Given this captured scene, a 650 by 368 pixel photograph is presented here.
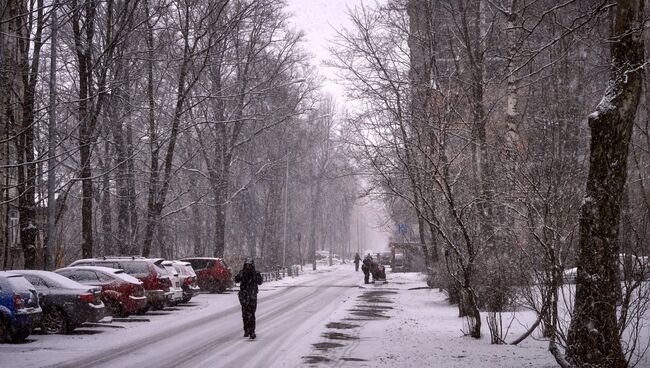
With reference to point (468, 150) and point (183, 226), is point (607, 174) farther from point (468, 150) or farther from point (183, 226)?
point (183, 226)

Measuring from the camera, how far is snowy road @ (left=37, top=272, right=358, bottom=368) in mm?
11109

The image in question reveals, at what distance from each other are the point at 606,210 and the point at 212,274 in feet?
81.1

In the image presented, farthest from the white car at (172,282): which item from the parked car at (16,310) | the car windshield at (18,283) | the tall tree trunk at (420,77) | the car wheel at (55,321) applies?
the tall tree trunk at (420,77)

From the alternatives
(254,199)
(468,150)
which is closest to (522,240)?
(468,150)

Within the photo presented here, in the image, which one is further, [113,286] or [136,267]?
[136,267]

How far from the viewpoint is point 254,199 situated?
2314 inches

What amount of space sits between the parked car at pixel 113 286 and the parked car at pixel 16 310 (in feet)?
13.1

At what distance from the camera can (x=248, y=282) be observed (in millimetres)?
14867

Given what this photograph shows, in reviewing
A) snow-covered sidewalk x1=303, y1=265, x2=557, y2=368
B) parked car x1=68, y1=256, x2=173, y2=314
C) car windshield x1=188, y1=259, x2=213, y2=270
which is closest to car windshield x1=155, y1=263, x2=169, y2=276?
parked car x1=68, y1=256, x2=173, y2=314

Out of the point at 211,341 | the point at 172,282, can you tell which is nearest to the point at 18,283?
the point at 211,341

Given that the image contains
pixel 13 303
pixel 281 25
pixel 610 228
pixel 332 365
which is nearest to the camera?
pixel 610 228

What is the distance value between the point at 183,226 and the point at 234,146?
2382 cm

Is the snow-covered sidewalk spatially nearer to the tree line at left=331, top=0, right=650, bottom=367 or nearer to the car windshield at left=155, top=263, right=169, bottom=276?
the tree line at left=331, top=0, right=650, bottom=367

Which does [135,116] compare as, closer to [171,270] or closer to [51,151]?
[171,270]
